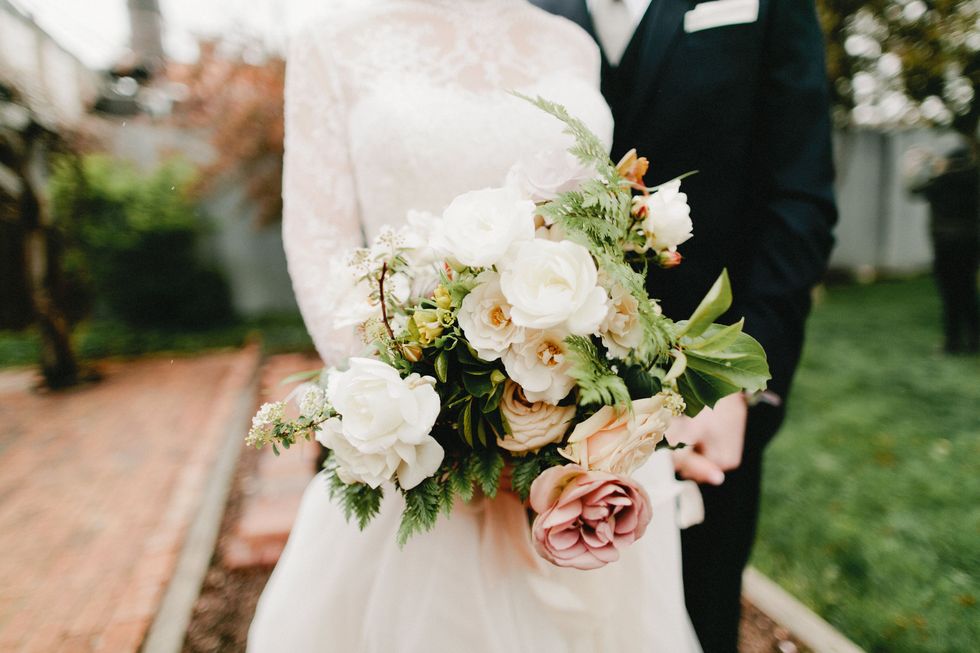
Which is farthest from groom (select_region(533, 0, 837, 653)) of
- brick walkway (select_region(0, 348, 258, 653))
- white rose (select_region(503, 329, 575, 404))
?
brick walkway (select_region(0, 348, 258, 653))

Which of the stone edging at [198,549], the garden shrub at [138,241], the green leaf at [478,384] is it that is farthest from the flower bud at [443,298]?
the garden shrub at [138,241]

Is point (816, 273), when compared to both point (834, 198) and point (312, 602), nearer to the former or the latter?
point (834, 198)

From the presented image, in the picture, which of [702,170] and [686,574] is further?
[686,574]

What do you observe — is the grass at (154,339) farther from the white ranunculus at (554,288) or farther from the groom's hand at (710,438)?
the white ranunculus at (554,288)

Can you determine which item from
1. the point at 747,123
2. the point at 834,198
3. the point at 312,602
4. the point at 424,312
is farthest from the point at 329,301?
the point at 834,198

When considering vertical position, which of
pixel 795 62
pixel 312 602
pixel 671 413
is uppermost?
pixel 795 62

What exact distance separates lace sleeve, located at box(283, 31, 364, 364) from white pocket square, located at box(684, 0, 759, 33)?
91cm

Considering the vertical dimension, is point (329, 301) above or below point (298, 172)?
below

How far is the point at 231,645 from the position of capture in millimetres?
2525

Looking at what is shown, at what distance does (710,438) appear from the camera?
137cm

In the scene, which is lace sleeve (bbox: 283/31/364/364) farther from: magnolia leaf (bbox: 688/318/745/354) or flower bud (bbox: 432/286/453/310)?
magnolia leaf (bbox: 688/318/745/354)

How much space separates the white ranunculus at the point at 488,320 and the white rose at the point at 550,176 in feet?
0.57

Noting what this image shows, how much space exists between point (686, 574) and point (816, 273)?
0.92 meters

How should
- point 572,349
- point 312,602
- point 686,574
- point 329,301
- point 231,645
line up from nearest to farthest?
point 572,349, point 312,602, point 329,301, point 686,574, point 231,645
